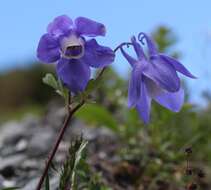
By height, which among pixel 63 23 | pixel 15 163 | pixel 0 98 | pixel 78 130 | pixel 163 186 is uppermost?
pixel 63 23

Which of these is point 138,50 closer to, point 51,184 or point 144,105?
point 144,105

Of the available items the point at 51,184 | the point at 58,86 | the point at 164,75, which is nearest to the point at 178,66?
the point at 164,75

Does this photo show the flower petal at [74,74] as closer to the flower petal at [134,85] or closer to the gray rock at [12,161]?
the flower petal at [134,85]

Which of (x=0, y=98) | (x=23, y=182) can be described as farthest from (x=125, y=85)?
(x=0, y=98)

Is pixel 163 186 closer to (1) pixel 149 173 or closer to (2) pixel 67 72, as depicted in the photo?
(1) pixel 149 173

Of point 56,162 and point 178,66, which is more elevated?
point 178,66

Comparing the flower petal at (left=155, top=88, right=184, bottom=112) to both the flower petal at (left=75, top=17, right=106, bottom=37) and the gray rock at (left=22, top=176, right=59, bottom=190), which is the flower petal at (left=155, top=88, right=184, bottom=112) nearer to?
the flower petal at (left=75, top=17, right=106, bottom=37)

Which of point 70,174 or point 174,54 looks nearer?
point 70,174

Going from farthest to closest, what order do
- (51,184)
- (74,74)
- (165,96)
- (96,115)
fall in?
(96,115) → (51,184) → (165,96) → (74,74)
